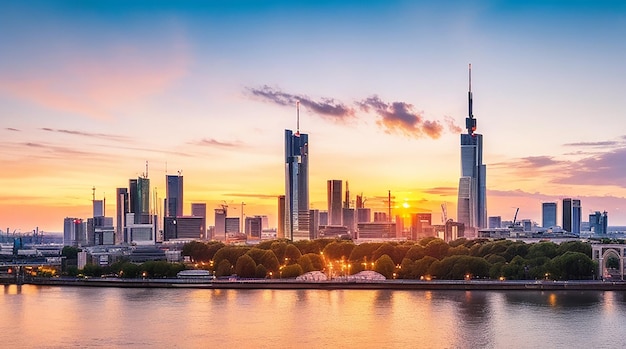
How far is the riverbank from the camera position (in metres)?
55.0

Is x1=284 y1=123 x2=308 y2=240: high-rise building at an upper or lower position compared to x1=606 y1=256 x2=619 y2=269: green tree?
upper

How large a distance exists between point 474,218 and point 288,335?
129 meters

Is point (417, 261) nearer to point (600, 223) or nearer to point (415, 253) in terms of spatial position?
point (415, 253)

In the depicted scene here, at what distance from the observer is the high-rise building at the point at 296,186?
159875 millimetres

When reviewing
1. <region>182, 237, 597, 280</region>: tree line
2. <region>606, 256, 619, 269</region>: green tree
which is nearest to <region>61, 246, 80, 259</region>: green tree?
<region>182, 237, 597, 280</region>: tree line

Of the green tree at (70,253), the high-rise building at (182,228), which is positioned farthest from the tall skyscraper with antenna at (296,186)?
the green tree at (70,253)

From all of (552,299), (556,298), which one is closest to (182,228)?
(556,298)

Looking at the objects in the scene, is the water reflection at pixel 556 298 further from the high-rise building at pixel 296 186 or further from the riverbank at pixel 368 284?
the high-rise building at pixel 296 186

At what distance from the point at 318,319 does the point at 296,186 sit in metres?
120

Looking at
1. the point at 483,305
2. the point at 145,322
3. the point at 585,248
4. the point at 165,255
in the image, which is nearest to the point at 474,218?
the point at 165,255

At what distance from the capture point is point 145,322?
131 ft

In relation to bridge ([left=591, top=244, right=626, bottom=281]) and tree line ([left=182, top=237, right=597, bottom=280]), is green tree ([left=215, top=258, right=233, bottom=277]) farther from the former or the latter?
bridge ([left=591, top=244, right=626, bottom=281])

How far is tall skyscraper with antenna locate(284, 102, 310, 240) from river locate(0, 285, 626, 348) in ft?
341

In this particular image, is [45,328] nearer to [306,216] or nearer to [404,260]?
[404,260]
